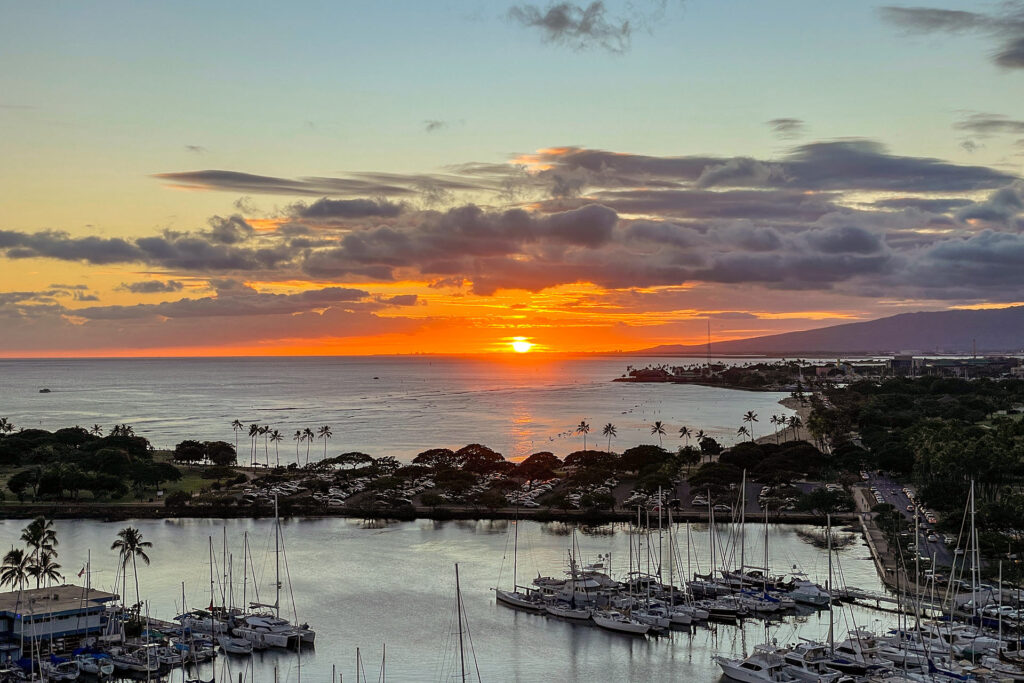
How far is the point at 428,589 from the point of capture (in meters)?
49.2

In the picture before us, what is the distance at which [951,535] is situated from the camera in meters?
53.5

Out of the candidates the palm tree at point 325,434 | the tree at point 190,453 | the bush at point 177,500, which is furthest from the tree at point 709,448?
the tree at point 190,453

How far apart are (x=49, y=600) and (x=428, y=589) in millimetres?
18142

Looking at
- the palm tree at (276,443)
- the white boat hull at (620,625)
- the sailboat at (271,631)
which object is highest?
the palm tree at (276,443)

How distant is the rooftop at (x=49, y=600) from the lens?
38.3 metres

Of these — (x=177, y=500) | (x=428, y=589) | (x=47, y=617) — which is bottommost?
(x=428, y=589)

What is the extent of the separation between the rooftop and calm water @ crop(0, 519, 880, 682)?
439cm

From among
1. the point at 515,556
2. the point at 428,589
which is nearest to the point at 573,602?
the point at 428,589

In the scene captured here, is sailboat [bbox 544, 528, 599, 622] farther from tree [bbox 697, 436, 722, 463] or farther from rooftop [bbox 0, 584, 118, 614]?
tree [bbox 697, 436, 722, 463]

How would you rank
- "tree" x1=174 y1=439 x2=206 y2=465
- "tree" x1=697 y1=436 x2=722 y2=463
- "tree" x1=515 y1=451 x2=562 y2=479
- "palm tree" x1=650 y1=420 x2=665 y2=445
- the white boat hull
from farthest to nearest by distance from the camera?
"palm tree" x1=650 y1=420 x2=665 y2=445 < "tree" x1=174 y1=439 x2=206 y2=465 < "tree" x1=697 y1=436 x2=722 y2=463 < "tree" x1=515 y1=451 x2=562 y2=479 < the white boat hull

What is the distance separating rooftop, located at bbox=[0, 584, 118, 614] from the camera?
38.3 metres

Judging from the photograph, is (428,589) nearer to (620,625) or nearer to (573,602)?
(573,602)

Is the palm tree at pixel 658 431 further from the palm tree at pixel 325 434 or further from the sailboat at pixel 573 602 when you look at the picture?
the sailboat at pixel 573 602

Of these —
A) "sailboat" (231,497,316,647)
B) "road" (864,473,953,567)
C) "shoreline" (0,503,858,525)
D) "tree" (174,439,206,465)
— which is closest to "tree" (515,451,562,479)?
"shoreline" (0,503,858,525)
